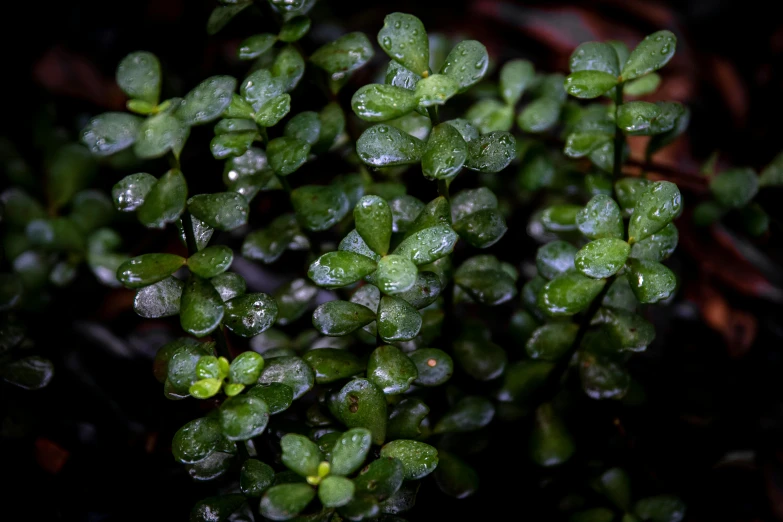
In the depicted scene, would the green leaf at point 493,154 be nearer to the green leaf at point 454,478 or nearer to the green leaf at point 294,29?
the green leaf at point 294,29

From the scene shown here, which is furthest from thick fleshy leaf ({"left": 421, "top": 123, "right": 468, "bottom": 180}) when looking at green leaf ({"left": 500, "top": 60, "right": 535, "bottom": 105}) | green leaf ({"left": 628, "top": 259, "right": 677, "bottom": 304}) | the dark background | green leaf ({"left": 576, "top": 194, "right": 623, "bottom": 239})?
the dark background

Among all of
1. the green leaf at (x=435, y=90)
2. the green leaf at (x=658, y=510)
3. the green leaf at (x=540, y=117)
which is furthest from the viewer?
the green leaf at (x=540, y=117)

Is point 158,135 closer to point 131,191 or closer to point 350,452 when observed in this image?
point 131,191

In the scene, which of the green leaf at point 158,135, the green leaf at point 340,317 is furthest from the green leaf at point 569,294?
the green leaf at point 158,135

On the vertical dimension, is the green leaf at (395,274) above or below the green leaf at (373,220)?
below

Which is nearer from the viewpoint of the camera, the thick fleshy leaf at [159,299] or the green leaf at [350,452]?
the green leaf at [350,452]

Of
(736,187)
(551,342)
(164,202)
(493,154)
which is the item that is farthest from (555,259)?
(164,202)

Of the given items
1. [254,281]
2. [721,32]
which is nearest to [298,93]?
[254,281]

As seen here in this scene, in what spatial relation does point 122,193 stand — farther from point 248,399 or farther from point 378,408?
point 378,408
